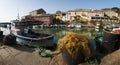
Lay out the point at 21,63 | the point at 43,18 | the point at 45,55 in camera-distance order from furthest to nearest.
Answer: the point at 43,18 → the point at 45,55 → the point at 21,63

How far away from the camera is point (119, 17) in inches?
2896

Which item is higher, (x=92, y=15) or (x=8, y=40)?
(x=92, y=15)

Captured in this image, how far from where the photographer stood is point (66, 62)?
9781 millimetres

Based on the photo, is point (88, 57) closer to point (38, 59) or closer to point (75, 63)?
point (75, 63)

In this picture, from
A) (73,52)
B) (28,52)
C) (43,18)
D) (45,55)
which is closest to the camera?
(73,52)

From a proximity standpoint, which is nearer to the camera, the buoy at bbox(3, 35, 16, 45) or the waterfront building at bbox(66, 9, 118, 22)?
the buoy at bbox(3, 35, 16, 45)

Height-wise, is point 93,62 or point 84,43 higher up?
point 84,43

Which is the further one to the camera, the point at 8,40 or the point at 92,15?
the point at 92,15

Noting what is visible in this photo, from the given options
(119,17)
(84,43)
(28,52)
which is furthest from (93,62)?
(119,17)

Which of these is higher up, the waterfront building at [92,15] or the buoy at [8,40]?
the waterfront building at [92,15]

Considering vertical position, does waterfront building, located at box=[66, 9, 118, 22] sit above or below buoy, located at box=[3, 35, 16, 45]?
above

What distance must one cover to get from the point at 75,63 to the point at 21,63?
3247mm

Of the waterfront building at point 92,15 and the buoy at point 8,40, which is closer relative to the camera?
the buoy at point 8,40

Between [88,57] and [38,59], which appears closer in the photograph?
[88,57]
